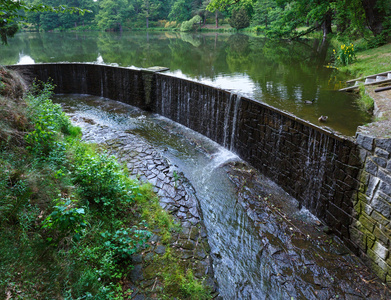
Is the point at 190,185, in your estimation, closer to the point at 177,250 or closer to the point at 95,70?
the point at 177,250

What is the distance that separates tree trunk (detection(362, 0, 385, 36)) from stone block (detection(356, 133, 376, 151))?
544 inches

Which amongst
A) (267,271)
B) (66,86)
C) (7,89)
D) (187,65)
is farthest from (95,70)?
(267,271)

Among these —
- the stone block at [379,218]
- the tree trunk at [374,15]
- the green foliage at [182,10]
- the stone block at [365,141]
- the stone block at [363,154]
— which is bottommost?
the stone block at [379,218]

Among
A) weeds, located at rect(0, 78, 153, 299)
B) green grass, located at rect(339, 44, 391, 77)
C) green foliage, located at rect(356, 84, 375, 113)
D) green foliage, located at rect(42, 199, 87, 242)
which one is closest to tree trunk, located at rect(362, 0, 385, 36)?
green grass, located at rect(339, 44, 391, 77)

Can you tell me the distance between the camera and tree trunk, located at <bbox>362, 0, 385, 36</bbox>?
14.7m

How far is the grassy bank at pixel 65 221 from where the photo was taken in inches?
113

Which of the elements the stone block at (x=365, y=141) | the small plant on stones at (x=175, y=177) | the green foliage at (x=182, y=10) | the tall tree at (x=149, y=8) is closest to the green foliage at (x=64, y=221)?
the small plant on stones at (x=175, y=177)

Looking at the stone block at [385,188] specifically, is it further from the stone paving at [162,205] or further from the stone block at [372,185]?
the stone paving at [162,205]

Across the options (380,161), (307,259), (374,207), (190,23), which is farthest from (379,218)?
(190,23)

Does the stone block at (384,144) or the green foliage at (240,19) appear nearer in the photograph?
the stone block at (384,144)

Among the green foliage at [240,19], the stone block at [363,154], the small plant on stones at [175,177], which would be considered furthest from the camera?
the green foliage at [240,19]

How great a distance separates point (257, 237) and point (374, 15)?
16.0 m

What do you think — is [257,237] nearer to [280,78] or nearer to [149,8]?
[280,78]

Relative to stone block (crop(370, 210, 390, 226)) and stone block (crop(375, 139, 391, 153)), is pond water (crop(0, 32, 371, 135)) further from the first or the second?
stone block (crop(370, 210, 390, 226))
